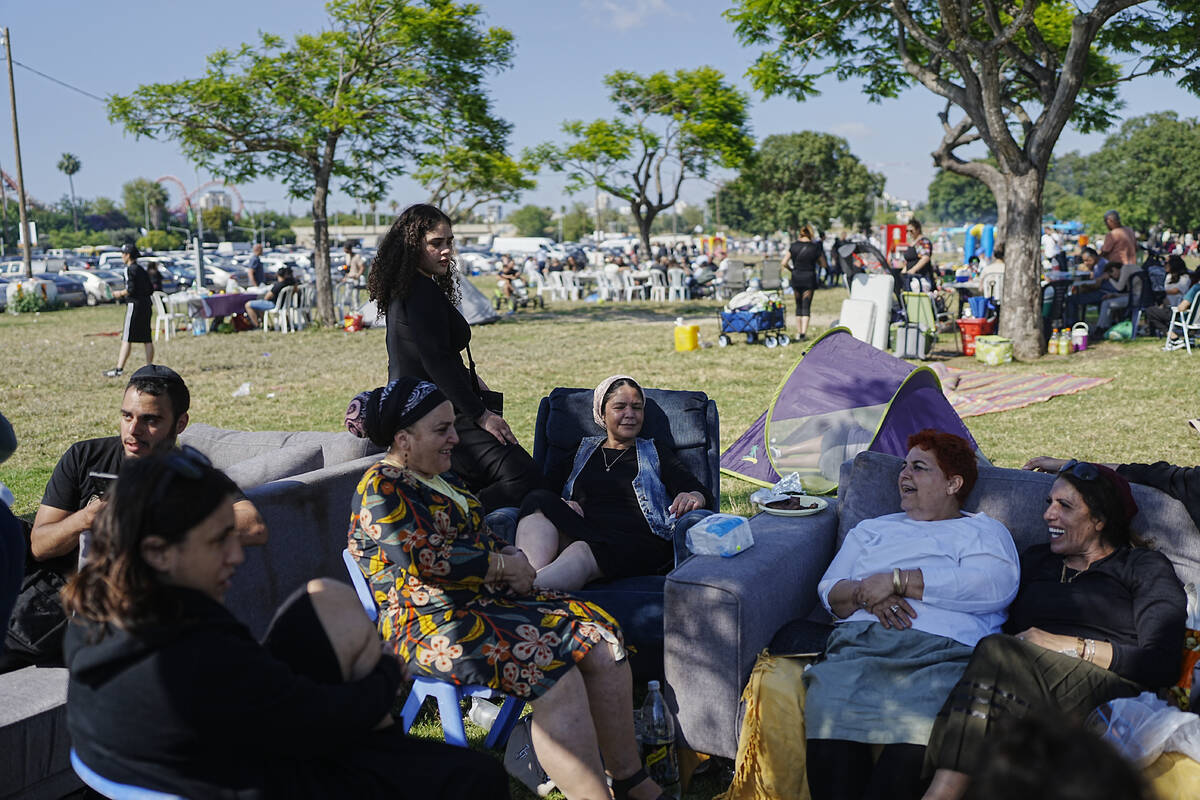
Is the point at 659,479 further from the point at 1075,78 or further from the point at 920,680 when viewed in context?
the point at 1075,78

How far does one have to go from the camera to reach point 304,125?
59.3ft

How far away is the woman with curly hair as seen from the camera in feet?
13.8

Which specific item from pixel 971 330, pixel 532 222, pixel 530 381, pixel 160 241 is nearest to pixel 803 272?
pixel 971 330

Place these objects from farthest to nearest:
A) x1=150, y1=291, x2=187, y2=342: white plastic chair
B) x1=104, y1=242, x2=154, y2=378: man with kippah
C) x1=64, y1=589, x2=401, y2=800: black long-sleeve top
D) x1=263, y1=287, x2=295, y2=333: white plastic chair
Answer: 1. x1=263, y1=287, x2=295, y2=333: white plastic chair
2. x1=150, y1=291, x2=187, y2=342: white plastic chair
3. x1=104, y1=242, x2=154, y2=378: man with kippah
4. x1=64, y1=589, x2=401, y2=800: black long-sleeve top

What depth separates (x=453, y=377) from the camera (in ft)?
13.8

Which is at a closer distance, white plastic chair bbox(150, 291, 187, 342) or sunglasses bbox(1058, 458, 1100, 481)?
sunglasses bbox(1058, 458, 1100, 481)

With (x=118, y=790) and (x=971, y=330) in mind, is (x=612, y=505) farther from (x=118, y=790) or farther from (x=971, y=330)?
(x=971, y=330)

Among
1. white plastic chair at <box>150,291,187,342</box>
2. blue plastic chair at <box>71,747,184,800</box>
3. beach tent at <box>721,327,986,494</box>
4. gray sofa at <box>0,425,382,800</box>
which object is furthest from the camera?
white plastic chair at <box>150,291,187,342</box>

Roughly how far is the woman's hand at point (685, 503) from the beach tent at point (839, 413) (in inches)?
77.5

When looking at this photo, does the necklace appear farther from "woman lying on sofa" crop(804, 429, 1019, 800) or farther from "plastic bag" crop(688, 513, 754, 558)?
"woman lying on sofa" crop(804, 429, 1019, 800)

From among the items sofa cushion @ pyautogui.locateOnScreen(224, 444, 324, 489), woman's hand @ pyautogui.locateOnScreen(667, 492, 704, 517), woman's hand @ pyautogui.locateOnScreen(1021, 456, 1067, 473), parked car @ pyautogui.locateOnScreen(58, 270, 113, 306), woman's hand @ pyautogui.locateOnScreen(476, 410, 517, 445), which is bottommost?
woman's hand @ pyautogui.locateOnScreen(667, 492, 704, 517)

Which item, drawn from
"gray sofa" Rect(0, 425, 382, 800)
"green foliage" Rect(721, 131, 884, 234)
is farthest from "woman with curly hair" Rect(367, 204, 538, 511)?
"green foliage" Rect(721, 131, 884, 234)

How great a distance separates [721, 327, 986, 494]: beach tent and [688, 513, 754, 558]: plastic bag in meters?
2.75

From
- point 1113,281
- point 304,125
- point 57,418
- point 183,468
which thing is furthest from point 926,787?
point 304,125
